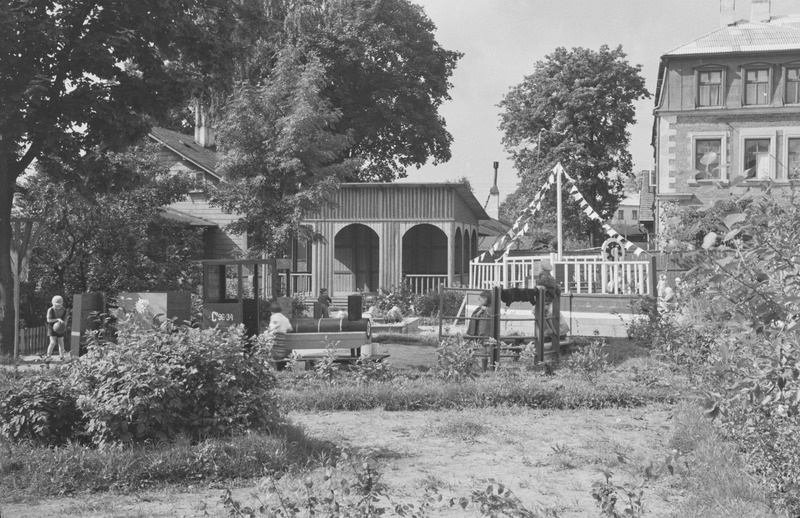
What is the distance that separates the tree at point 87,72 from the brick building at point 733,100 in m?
28.6

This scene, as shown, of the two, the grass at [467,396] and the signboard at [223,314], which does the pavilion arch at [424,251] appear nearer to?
the signboard at [223,314]

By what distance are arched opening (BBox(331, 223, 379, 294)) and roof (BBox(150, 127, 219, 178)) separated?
243 inches

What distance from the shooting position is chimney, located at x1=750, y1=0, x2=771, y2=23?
149ft

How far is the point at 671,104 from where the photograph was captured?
4372 centimetres

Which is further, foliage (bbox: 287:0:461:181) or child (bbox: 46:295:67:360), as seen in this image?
foliage (bbox: 287:0:461:181)

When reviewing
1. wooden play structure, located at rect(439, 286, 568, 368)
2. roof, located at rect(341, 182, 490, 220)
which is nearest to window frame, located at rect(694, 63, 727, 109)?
roof, located at rect(341, 182, 490, 220)

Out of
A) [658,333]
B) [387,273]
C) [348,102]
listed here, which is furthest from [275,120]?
[348,102]

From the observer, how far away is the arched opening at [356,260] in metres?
36.7

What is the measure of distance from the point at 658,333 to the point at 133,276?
45.1 feet

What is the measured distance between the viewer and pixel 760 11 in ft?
150

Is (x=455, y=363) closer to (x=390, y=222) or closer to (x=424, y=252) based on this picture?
(x=390, y=222)

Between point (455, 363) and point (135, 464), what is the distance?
18.3 feet

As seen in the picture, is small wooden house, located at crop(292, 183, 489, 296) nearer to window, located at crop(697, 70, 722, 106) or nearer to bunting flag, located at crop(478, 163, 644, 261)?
bunting flag, located at crop(478, 163, 644, 261)

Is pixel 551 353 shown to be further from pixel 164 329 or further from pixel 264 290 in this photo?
pixel 264 290
